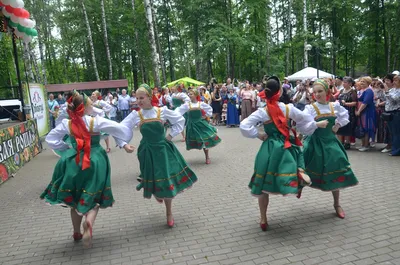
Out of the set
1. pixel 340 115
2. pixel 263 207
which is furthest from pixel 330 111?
pixel 263 207

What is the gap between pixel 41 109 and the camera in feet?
43.0

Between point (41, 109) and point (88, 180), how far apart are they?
10469mm

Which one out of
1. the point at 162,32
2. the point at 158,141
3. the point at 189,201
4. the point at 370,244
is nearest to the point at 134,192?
the point at 189,201

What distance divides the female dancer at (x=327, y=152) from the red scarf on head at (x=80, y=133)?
109 inches

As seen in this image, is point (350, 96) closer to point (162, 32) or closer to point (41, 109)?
point (41, 109)

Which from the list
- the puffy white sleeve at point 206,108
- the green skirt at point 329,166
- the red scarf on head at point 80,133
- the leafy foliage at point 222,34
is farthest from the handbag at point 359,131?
the leafy foliage at point 222,34

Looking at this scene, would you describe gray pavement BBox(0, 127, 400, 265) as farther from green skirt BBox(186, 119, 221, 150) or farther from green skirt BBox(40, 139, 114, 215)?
green skirt BBox(186, 119, 221, 150)

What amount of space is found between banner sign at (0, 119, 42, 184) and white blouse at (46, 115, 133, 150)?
174 inches

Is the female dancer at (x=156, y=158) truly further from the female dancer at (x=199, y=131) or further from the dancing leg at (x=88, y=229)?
the female dancer at (x=199, y=131)

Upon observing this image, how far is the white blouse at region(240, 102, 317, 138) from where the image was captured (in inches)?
160

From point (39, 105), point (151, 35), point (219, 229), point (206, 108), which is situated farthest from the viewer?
point (151, 35)

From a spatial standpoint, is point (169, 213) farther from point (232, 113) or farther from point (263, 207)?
point (232, 113)

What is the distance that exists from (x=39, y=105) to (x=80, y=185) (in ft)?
33.7

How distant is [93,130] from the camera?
4027mm
